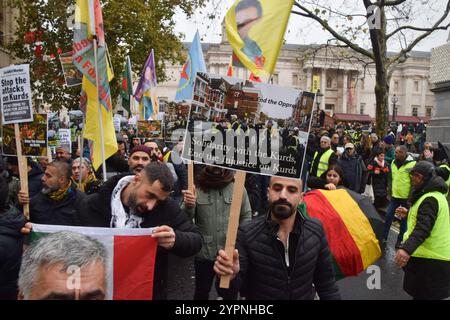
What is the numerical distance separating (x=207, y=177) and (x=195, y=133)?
138 cm

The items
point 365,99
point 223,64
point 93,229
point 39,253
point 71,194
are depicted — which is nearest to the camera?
point 39,253

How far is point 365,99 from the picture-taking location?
85.4m

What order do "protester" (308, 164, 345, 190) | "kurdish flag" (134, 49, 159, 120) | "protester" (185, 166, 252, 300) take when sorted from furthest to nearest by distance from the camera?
1. "kurdish flag" (134, 49, 159, 120)
2. "protester" (308, 164, 345, 190)
3. "protester" (185, 166, 252, 300)

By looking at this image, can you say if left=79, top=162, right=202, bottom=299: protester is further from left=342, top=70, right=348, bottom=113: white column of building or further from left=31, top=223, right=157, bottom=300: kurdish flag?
left=342, top=70, right=348, bottom=113: white column of building

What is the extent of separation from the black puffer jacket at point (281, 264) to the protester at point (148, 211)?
365 mm

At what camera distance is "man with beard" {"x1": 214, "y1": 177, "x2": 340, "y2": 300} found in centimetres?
269

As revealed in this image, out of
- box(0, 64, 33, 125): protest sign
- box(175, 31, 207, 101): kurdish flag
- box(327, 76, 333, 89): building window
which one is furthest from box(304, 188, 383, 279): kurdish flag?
box(327, 76, 333, 89): building window

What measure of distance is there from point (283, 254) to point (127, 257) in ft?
3.02

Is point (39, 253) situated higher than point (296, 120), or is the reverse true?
point (296, 120)

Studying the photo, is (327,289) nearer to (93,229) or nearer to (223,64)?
(93,229)

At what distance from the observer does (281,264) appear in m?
2.69

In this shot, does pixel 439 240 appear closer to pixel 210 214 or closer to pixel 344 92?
pixel 210 214

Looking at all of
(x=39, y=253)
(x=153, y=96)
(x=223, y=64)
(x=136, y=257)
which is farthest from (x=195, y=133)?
(x=223, y=64)

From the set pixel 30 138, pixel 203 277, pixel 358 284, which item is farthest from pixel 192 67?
pixel 358 284
